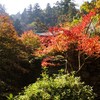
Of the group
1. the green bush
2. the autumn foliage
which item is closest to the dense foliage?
the autumn foliage

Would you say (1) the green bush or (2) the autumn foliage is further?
(2) the autumn foliage

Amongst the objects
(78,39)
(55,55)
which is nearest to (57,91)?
(78,39)

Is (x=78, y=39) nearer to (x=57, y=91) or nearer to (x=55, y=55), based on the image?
(x=55, y=55)

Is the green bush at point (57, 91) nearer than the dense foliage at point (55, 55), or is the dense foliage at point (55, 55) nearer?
the green bush at point (57, 91)

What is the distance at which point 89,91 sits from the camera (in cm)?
845

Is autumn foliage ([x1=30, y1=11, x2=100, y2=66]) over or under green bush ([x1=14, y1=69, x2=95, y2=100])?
over

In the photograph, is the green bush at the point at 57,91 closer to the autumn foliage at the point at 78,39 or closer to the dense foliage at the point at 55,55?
the dense foliage at the point at 55,55

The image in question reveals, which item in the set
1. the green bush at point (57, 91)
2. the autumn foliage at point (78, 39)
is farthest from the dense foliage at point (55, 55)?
the green bush at point (57, 91)

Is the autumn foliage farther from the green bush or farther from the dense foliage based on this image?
the green bush

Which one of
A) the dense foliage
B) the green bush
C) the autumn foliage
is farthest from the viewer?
the dense foliage

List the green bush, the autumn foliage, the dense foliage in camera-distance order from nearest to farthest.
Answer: the green bush < the autumn foliage < the dense foliage

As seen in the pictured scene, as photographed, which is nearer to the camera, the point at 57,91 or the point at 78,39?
the point at 57,91

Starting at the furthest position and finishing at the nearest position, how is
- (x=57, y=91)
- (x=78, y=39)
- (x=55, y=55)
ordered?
(x=55, y=55), (x=78, y=39), (x=57, y=91)

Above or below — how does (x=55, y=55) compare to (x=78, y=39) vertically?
below
